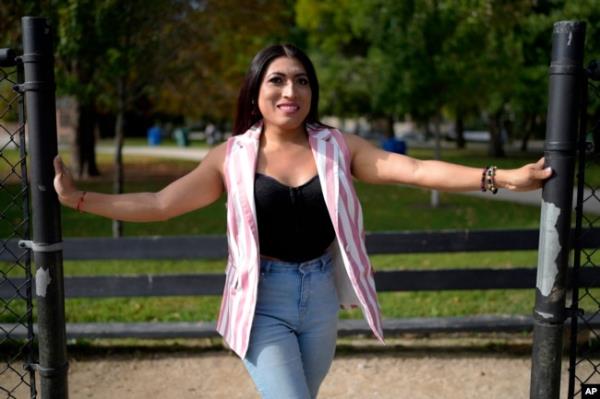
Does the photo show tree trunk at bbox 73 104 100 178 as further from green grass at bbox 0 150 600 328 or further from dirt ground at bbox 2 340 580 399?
dirt ground at bbox 2 340 580 399

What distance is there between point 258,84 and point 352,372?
273cm

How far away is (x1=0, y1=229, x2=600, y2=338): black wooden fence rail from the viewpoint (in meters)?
4.89

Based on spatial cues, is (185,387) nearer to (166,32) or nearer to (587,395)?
(587,395)

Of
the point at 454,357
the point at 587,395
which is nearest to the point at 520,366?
the point at 454,357

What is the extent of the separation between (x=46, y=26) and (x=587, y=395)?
261 cm

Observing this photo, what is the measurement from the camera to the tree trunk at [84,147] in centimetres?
1812

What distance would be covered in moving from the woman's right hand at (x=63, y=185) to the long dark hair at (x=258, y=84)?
684mm

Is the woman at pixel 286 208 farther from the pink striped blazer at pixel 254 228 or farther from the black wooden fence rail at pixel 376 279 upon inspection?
the black wooden fence rail at pixel 376 279

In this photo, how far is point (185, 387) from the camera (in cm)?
445

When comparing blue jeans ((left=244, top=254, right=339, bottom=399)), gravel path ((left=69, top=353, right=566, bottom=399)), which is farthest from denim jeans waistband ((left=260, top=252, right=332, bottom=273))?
gravel path ((left=69, top=353, right=566, bottom=399))

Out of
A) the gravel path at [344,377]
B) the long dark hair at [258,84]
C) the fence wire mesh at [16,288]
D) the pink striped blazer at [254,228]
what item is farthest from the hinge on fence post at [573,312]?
the fence wire mesh at [16,288]

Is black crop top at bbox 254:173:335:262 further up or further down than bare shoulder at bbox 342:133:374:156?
further down

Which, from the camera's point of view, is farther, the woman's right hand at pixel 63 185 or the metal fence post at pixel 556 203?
the woman's right hand at pixel 63 185

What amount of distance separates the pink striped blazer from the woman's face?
12cm
